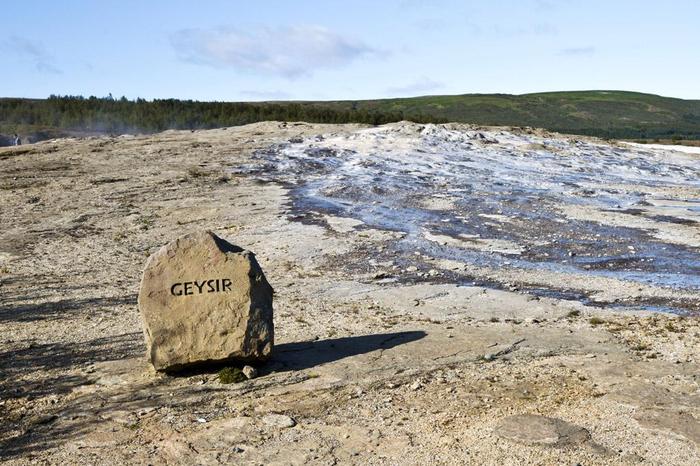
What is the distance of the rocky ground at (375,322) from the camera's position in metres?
7.30

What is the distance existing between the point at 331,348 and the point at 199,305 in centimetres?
190

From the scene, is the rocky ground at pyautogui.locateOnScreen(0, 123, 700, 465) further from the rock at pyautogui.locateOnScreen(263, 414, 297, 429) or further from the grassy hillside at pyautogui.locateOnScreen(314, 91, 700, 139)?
the grassy hillside at pyautogui.locateOnScreen(314, 91, 700, 139)

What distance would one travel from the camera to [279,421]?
25.1ft

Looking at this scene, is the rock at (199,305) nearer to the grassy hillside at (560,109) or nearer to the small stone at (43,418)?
the small stone at (43,418)

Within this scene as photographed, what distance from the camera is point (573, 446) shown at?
22.9 feet

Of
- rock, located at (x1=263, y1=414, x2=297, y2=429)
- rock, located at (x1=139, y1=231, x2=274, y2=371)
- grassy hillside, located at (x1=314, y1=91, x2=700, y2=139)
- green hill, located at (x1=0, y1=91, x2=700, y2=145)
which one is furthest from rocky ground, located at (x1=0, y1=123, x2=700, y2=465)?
grassy hillside, located at (x1=314, y1=91, x2=700, y2=139)

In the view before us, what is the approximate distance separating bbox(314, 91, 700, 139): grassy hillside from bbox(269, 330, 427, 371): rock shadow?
10191 centimetres

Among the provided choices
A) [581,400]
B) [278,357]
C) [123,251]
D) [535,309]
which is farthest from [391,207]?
[581,400]

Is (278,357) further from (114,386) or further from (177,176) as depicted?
(177,176)

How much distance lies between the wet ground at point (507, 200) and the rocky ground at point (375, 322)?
0.38 feet

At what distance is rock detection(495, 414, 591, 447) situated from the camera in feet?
23.3

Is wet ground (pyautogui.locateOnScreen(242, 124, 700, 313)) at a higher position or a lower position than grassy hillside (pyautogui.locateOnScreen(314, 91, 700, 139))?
lower

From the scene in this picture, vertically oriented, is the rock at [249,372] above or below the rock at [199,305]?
below

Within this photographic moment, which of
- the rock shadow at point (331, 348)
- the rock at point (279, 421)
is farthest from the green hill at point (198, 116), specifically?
the rock at point (279, 421)
